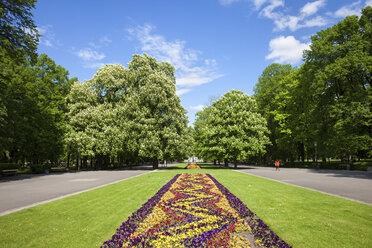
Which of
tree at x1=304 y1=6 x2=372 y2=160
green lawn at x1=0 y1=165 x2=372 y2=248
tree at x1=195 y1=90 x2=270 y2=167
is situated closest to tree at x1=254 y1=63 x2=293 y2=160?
tree at x1=195 y1=90 x2=270 y2=167

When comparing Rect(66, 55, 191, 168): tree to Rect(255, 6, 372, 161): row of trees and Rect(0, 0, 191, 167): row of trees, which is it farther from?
Rect(255, 6, 372, 161): row of trees

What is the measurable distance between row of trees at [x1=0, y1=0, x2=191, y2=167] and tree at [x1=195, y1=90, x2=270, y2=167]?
5488mm

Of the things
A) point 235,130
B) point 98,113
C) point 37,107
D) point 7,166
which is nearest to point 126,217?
point 7,166

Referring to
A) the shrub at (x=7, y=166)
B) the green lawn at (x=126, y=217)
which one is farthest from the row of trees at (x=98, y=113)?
the green lawn at (x=126, y=217)

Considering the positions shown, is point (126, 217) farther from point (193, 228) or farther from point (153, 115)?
point (153, 115)

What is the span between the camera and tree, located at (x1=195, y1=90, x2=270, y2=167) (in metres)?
34.7

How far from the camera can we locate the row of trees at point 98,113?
32.4m

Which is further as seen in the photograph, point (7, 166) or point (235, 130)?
point (235, 130)

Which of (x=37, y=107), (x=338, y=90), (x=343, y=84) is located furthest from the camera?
(x=37, y=107)

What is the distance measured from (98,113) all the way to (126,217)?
104 feet

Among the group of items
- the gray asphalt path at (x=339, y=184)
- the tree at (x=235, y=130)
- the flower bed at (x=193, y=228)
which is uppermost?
the tree at (x=235, y=130)

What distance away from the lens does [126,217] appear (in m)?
7.69

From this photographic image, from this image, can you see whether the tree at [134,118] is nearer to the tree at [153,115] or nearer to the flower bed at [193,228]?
the tree at [153,115]

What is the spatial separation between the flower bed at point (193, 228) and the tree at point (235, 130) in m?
26.1
